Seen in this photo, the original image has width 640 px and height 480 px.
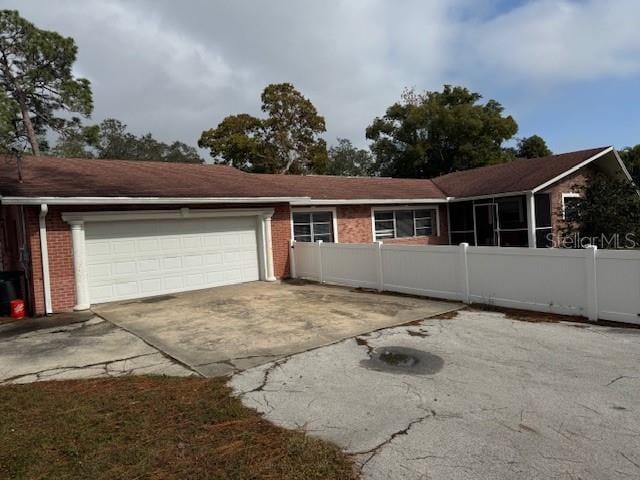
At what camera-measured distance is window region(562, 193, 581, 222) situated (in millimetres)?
16281

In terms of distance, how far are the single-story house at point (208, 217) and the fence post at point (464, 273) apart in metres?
5.84

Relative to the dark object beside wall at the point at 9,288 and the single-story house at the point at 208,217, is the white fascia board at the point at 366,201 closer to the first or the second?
the single-story house at the point at 208,217

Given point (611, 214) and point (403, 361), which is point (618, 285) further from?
point (611, 214)

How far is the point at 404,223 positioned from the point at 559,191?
5.73 metres

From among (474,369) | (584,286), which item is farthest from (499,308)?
(474,369)

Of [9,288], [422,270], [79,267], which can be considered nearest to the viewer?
[422,270]

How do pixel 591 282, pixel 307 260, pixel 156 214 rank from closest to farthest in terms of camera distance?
1. pixel 591 282
2. pixel 156 214
3. pixel 307 260

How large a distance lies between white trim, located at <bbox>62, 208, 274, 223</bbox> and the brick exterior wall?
34.4ft

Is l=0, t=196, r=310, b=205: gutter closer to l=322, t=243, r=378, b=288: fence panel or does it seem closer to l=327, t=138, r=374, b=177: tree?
l=322, t=243, r=378, b=288: fence panel

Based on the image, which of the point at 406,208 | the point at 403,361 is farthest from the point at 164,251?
the point at 406,208

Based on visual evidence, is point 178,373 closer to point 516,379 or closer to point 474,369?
point 474,369

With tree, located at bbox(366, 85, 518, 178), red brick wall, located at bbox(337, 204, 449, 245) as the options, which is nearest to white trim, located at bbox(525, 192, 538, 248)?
red brick wall, located at bbox(337, 204, 449, 245)

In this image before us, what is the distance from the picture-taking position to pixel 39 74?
18.8m

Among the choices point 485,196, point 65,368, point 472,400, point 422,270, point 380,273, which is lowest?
point 472,400
